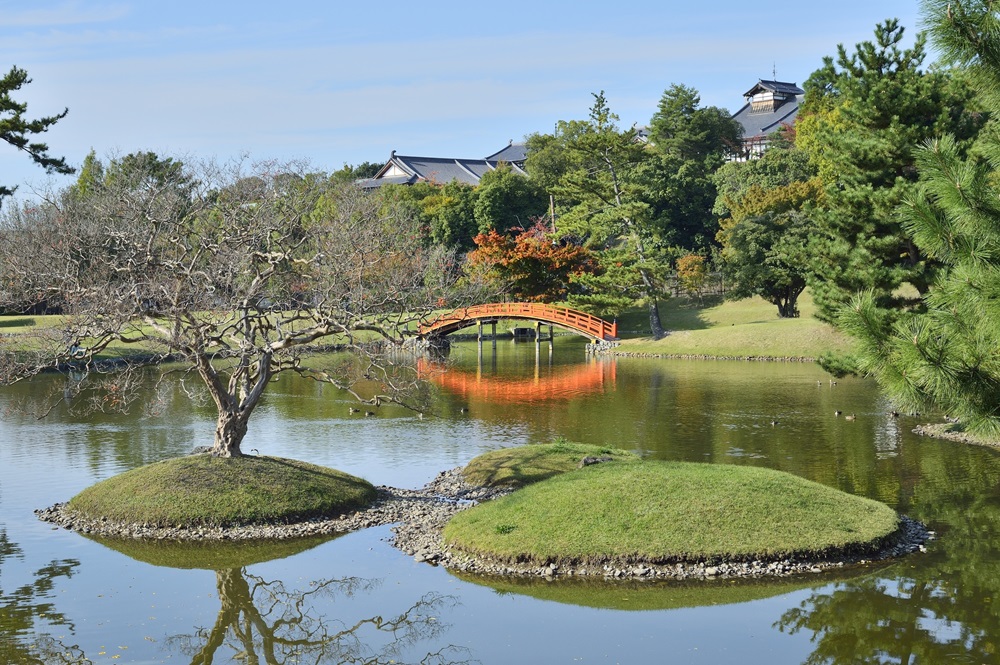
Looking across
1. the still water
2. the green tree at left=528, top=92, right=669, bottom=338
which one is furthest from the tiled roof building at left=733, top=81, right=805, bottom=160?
the still water

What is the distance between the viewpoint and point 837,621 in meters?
14.3

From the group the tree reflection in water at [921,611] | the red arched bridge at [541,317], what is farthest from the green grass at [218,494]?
the red arched bridge at [541,317]

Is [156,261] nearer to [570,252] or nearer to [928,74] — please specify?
[928,74]

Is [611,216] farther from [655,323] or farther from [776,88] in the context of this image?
[776,88]

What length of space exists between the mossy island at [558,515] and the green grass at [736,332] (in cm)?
2740

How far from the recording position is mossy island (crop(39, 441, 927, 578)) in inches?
640

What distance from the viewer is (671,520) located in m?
16.8

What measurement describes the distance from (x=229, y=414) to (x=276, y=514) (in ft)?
8.42

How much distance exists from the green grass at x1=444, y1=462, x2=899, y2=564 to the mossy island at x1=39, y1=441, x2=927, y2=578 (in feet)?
0.09

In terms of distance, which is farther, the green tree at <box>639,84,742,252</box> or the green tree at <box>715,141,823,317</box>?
the green tree at <box>639,84,742,252</box>

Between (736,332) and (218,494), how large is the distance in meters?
36.5

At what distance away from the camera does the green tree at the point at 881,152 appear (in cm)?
2709

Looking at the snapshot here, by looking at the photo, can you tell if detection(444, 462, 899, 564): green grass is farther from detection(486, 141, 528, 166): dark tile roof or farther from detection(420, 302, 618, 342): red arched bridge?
detection(486, 141, 528, 166): dark tile roof

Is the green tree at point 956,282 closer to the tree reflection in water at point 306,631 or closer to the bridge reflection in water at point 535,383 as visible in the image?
the tree reflection in water at point 306,631
